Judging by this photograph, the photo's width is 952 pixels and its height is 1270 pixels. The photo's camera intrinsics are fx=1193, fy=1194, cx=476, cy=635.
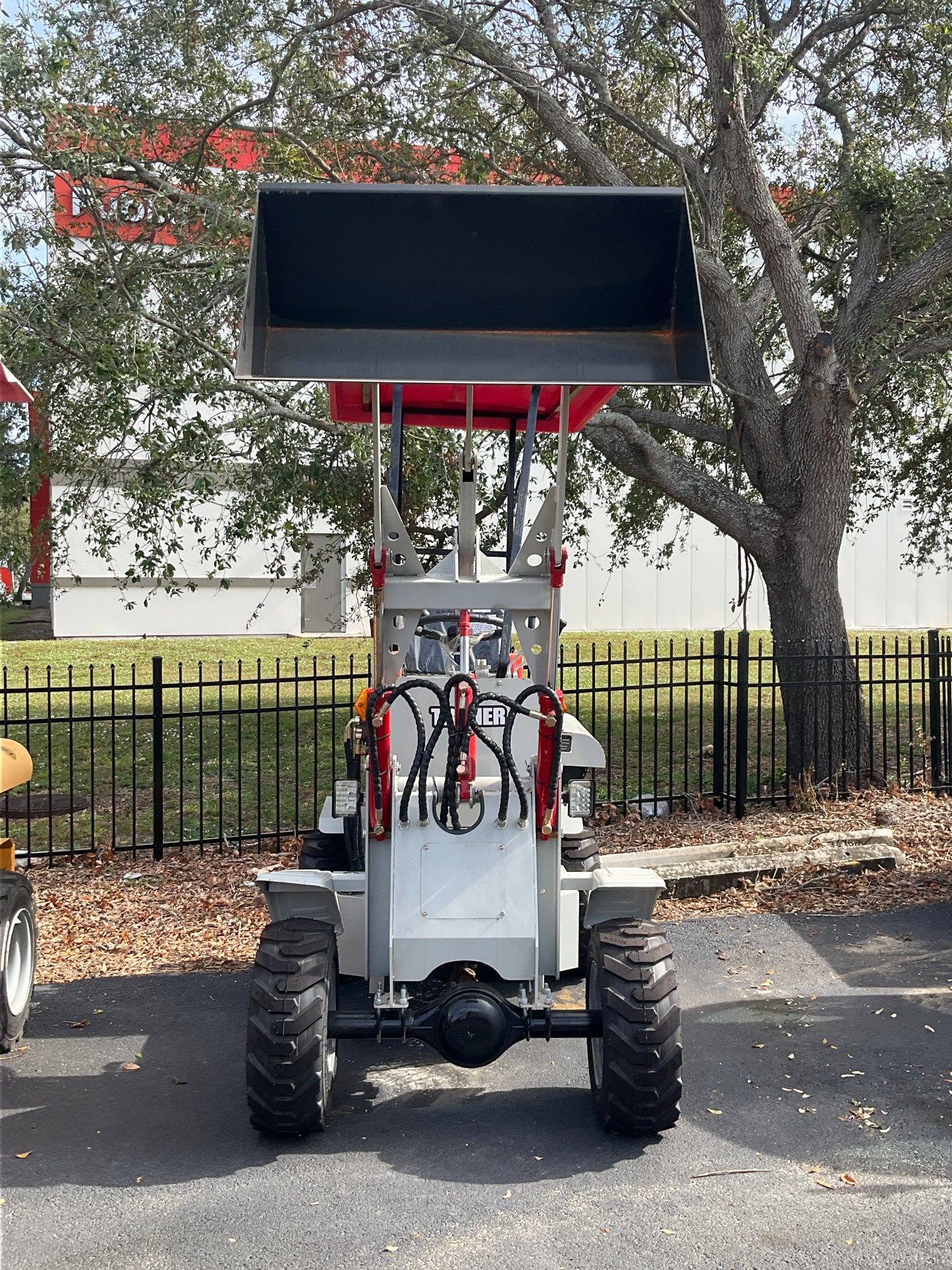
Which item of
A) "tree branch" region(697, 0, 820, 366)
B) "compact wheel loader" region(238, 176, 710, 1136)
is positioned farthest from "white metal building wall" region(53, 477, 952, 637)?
"compact wheel loader" region(238, 176, 710, 1136)

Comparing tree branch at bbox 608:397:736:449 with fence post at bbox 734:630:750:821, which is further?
tree branch at bbox 608:397:736:449

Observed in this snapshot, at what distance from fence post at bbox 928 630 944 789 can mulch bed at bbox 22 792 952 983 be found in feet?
2.91

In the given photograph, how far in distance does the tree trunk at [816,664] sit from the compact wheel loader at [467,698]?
6.02 meters

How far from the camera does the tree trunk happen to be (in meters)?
10.7

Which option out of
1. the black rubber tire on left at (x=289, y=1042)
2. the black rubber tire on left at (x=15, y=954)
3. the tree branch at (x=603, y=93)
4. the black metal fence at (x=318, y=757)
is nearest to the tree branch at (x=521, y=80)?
the tree branch at (x=603, y=93)

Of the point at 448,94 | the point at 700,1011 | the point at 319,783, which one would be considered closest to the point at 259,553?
the point at 319,783

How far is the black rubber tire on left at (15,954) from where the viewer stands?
5.41 meters

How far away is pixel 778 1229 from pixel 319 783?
9337 millimetres

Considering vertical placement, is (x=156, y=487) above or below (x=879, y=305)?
below

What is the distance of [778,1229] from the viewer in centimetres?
399

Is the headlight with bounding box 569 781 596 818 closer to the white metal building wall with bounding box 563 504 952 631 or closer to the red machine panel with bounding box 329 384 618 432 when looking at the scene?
the red machine panel with bounding box 329 384 618 432

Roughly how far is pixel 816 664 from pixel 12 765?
7.20 metres

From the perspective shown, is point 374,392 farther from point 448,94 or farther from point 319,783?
point 319,783

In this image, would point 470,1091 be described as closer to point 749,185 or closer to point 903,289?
point 903,289
